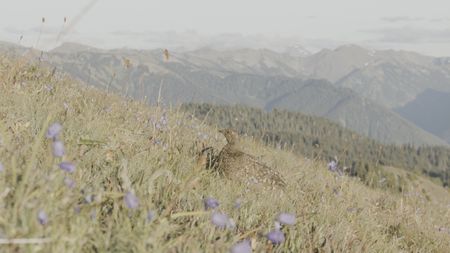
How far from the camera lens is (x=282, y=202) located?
4.47 metres

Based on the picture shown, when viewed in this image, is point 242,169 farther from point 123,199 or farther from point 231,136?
point 123,199

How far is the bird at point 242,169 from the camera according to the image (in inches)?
217

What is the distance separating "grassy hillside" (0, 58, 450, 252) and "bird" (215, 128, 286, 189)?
46cm

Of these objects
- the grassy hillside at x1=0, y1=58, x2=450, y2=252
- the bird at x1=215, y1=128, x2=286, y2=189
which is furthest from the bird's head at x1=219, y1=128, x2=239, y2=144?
the grassy hillside at x1=0, y1=58, x2=450, y2=252

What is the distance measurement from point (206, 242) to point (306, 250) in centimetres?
98

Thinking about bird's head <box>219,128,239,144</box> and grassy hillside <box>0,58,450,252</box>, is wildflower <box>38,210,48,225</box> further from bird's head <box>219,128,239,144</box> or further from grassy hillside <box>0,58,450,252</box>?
bird's head <box>219,128,239,144</box>

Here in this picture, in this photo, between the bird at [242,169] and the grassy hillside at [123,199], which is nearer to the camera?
the grassy hillside at [123,199]

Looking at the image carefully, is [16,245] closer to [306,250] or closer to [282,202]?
[306,250]

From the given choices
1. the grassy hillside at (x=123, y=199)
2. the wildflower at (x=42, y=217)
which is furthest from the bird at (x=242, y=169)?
the wildflower at (x=42, y=217)

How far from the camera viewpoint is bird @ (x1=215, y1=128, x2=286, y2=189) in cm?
551

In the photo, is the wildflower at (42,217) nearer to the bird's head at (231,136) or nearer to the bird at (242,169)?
the bird at (242,169)

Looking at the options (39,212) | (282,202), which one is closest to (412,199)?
(282,202)

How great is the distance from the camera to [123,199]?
2.50 metres

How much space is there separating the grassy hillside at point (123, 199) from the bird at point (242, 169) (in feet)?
1.50
